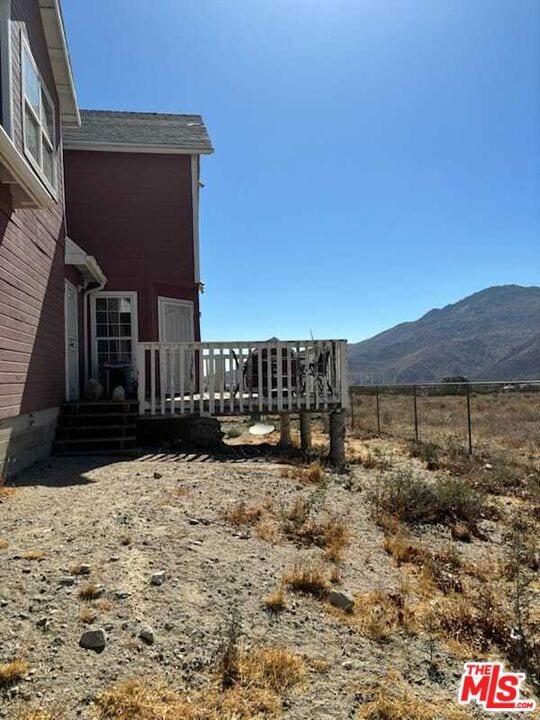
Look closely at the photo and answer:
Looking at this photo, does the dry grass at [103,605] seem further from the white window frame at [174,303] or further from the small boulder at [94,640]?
the white window frame at [174,303]

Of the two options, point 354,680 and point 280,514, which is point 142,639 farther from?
point 280,514

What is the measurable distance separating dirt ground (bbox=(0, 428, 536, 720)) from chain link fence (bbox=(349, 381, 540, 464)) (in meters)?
4.09

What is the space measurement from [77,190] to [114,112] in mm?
2819

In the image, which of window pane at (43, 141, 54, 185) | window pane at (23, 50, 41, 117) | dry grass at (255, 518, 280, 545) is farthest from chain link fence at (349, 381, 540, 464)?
window pane at (23, 50, 41, 117)

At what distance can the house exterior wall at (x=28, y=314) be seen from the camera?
602 cm

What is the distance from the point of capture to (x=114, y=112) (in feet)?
42.0

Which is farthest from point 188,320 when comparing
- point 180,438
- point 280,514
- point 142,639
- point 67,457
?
point 142,639

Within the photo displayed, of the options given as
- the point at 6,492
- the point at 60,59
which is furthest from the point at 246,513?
the point at 60,59

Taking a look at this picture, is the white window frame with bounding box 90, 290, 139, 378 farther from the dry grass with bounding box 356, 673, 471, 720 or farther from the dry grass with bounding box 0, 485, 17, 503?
the dry grass with bounding box 356, 673, 471, 720

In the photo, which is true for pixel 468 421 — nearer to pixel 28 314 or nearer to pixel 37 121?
pixel 28 314

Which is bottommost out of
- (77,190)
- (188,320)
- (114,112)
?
(188,320)

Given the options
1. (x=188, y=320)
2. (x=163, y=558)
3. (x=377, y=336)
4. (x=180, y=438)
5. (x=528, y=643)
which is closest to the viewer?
(x=528, y=643)

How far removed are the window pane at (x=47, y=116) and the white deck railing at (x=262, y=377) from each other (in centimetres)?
371

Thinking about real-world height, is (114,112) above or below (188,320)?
above
